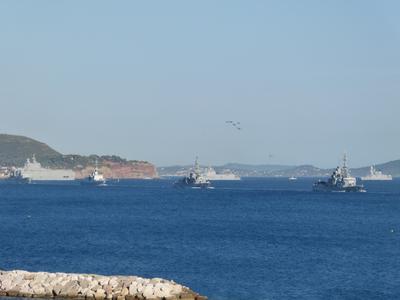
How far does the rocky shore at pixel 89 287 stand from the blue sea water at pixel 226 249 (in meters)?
2.78

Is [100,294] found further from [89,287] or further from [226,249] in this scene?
Result: [226,249]

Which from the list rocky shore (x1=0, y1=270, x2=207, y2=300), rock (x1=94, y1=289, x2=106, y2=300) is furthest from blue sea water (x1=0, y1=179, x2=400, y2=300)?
rock (x1=94, y1=289, x2=106, y2=300)

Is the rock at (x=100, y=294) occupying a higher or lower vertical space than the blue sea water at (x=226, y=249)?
lower

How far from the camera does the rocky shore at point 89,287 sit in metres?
46.4

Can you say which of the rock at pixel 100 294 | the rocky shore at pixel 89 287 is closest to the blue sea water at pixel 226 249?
the rocky shore at pixel 89 287

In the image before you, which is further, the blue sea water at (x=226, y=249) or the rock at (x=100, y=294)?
the blue sea water at (x=226, y=249)

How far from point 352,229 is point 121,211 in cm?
4160

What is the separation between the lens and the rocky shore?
46.4 metres

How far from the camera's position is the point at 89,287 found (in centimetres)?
4778

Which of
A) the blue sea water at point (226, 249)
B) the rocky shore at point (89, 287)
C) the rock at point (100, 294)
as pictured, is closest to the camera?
the rocky shore at point (89, 287)

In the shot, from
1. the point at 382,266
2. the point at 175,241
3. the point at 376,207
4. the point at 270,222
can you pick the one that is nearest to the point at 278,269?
the point at 382,266

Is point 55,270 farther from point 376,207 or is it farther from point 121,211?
point 376,207

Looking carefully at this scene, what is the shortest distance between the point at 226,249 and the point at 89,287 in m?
24.2

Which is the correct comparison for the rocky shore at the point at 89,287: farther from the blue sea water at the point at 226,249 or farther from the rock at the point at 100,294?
the blue sea water at the point at 226,249
